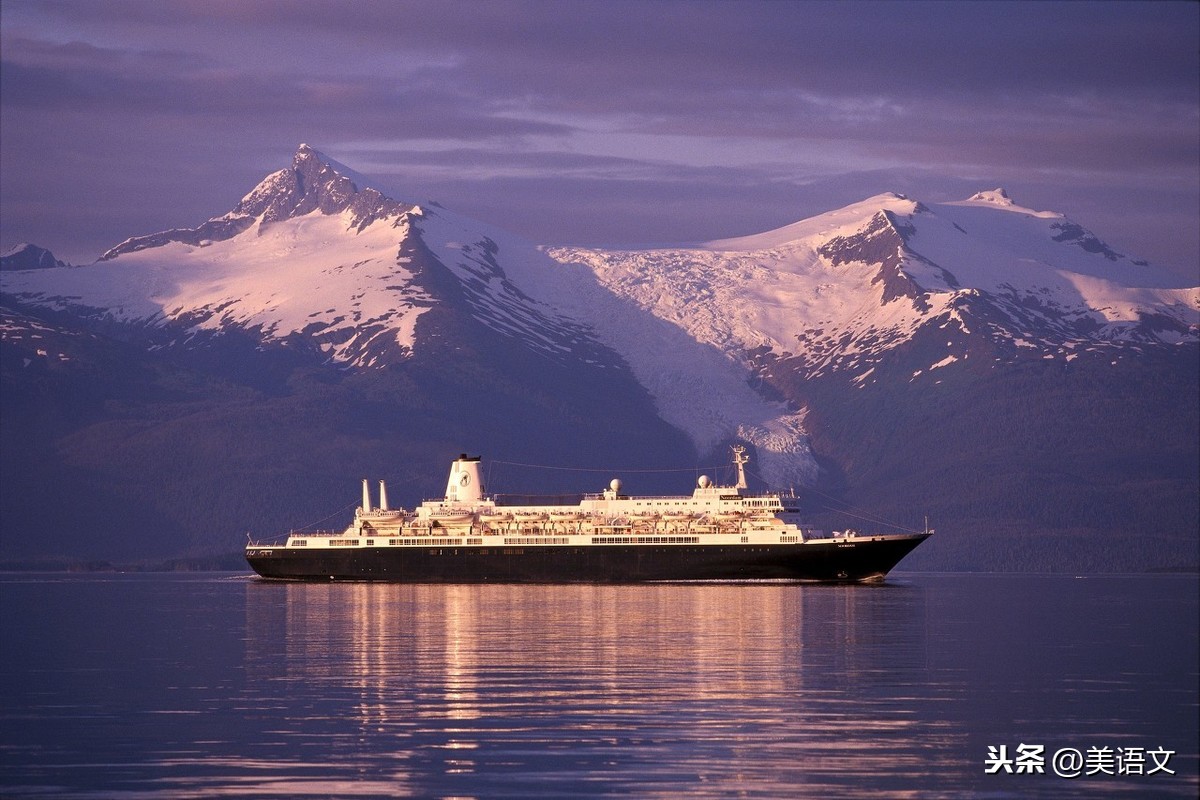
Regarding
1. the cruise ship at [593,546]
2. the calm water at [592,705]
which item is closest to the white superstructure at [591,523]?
the cruise ship at [593,546]

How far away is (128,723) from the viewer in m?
63.3

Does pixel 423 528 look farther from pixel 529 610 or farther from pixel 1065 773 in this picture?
pixel 1065 773

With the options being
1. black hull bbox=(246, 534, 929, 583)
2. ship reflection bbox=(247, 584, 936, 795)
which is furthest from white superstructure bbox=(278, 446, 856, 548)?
ship reflection bbox=(247, 584, 936, 795)

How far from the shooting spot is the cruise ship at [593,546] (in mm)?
171500

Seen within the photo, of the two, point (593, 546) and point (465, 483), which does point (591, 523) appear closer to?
point (593, 546)

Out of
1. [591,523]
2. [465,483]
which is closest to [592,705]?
[591,523]

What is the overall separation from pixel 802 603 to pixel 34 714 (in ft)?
238

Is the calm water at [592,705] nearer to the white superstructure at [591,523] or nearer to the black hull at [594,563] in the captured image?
the black hull at [594,563]

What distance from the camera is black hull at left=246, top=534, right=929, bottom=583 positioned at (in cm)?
17075

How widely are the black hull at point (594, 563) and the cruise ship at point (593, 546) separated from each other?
0.29ft

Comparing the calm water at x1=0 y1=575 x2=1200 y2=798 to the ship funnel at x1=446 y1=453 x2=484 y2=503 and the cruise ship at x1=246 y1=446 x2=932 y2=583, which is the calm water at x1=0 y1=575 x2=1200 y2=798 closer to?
the cruise ship at x1=246 y1=446 x2=932 y2=583

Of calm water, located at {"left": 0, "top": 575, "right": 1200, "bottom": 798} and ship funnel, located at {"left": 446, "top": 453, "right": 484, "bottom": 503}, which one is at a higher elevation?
ship funnel, located at {"left": 446, "top": 453, "right": 484, "bottom": 503}

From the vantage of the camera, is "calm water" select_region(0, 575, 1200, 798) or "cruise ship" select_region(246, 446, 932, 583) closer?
"calm water" select_region(0, 575, 1200, 798)

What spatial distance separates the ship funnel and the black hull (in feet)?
38.4
